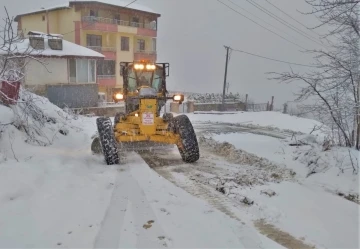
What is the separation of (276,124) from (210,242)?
14.3 metres

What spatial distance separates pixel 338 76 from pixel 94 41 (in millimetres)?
32353

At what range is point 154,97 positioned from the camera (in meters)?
7.61

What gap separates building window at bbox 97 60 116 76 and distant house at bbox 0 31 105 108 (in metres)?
9.39

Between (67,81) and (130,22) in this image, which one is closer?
(67,81)

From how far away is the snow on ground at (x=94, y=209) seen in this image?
3.79 meters

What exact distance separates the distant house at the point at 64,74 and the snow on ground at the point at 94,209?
1733cm

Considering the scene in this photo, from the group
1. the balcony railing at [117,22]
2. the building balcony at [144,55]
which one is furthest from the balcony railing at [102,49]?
the building balcony at [144,55]

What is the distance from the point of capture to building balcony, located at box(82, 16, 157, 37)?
116 feet

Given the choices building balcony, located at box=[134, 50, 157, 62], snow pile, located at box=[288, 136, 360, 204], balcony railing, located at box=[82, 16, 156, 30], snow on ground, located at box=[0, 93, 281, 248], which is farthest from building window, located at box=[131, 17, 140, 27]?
snow pile, located at box=[288, 136, 360, 204]

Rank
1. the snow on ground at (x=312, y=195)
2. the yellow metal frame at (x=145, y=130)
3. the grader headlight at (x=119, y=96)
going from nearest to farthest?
the snow on ground at (x=312, y=195)
the yellow metal frame at (x=145, y=130)
the grader headlight at (x=119, y=96)

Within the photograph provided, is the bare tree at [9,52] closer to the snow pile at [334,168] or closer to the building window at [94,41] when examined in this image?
the snow pile at [334,168]

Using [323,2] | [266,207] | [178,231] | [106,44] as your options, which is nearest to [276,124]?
[323,2]

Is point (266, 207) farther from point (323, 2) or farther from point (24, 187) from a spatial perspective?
point (323, 2)

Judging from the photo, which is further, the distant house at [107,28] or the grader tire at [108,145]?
the distant house at [107,28]
